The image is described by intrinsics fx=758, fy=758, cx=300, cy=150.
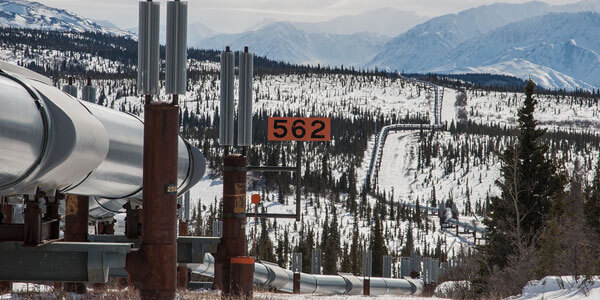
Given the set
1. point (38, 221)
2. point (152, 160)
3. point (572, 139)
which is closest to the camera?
point (38, 221)

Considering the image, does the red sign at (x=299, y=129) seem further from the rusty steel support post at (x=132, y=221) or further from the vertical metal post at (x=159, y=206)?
the vertical metal post at (x=159, y=206)

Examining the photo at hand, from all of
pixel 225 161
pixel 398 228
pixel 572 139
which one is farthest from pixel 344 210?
pixel 225 161

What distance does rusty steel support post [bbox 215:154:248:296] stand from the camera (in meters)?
13.3

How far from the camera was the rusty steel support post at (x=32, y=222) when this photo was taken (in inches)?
321

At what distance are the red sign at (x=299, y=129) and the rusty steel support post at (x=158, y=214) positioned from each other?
472 cm

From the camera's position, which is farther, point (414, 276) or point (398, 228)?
point (398, 228)

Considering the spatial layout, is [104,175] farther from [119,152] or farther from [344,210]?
[344,210]

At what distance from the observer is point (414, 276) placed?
46844 mm

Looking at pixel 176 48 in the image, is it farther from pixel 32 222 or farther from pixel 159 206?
pixel 32 222

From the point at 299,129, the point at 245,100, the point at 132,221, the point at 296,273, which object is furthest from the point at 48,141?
the point at 296,273

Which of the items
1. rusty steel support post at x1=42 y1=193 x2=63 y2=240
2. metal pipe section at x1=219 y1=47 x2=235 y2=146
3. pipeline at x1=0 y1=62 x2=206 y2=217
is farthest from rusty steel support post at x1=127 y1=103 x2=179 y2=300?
metal pipe section at x1=219 y1=47 x2=235 y2=146

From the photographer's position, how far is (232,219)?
43.8 feet

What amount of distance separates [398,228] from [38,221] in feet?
403

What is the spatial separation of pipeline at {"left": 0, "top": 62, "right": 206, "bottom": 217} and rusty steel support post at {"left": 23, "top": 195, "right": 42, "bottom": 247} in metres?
0.18
